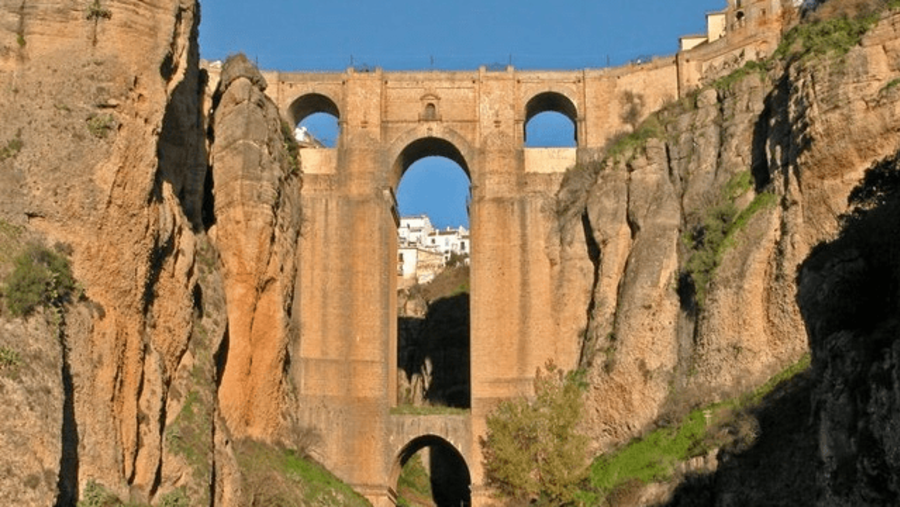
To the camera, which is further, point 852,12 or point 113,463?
point 852,12

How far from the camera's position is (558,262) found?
37.2 meters

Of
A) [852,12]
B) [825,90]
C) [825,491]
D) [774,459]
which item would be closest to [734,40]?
[852,12]

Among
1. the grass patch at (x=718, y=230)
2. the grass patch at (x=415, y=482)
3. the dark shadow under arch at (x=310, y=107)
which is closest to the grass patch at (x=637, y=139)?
the grass patch at (x=718, y=230)

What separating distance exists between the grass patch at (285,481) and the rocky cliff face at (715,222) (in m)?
7.14

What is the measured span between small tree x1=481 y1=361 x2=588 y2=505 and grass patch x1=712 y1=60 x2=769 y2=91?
9.07 metres

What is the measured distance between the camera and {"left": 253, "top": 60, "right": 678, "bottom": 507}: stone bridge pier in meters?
36.2

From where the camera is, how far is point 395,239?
3909cm

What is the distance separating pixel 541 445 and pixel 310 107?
13903 millimetres

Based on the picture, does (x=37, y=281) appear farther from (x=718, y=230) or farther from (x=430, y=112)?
(x=430, y=112)

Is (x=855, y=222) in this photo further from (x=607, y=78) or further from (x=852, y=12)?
(x=607, y=78)

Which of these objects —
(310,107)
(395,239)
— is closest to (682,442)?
(395,239)

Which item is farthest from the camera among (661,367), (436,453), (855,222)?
(436,453)

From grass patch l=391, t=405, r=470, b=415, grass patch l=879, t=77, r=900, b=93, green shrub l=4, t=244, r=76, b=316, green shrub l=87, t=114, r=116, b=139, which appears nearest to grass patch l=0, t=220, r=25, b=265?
green shrub l=4, t=244, r=76, b=316

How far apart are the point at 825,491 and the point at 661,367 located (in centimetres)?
1634
